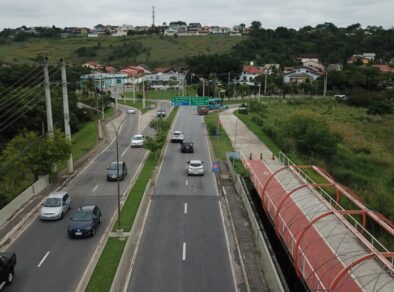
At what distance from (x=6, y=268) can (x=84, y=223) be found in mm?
6474

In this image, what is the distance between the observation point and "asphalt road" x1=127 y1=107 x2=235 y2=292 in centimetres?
2033

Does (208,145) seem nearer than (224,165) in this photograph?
No

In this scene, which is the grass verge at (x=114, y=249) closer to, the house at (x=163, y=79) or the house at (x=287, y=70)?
the house at (x=163, y=79)

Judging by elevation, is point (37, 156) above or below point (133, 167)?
above

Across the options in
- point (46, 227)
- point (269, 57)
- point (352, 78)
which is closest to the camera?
point (46, 227)

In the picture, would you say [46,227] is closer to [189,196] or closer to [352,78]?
[189,196]

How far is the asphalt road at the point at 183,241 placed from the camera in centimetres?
2033

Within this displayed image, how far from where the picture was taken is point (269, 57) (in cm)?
17650

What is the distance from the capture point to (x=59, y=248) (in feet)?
79.3

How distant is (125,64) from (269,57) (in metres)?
62.6

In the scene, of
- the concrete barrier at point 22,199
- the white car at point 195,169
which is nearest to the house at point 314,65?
the white car at point 195,169

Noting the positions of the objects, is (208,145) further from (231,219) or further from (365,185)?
(231,219)

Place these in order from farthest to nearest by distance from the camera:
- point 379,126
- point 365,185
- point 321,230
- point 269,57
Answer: point 269,57, point 379,126, point 365,185, point 321,230

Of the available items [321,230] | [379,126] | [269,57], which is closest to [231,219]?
[321,230]
